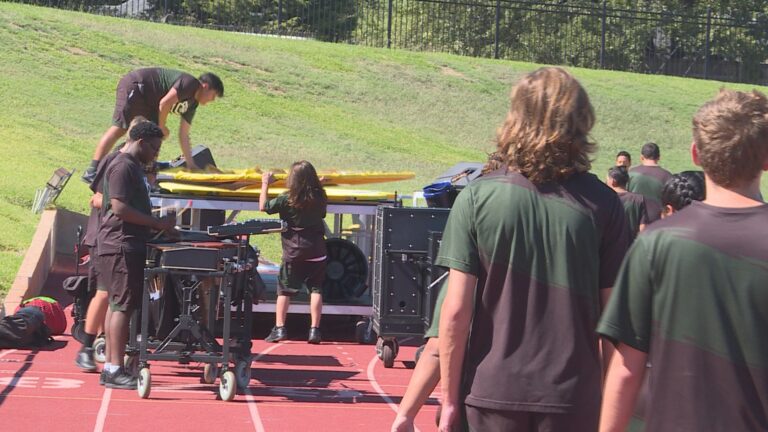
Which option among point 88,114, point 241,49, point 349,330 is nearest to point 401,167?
point 88,114

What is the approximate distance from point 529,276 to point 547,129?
1.46ft

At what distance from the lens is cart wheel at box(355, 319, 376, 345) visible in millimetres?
11375

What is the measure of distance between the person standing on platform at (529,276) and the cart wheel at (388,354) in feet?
20.6

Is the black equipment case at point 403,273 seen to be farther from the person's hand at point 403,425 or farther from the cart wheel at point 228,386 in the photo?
the person's hand at point 403,425

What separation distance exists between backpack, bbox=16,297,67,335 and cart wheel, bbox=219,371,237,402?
10.7 ft

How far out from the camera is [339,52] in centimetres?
3198

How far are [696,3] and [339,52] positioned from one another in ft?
88.7

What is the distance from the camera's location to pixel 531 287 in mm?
3568

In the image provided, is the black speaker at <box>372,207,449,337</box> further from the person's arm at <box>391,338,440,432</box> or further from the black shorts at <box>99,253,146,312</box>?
the person's arm at <box>391,338,440,432</box>

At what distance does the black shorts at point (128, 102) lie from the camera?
1118 cm

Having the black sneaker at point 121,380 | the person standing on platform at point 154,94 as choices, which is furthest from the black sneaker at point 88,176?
the black sneaker at point 121,380

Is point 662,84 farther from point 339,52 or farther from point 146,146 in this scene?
point 146,146

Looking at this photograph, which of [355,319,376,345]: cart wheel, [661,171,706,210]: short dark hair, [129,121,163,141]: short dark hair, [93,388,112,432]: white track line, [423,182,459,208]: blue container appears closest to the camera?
[661,171,706,210]: short dark hair

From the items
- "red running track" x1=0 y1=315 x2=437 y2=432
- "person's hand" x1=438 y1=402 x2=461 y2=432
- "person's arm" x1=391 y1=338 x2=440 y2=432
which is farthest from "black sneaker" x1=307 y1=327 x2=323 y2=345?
"person's hand" x1=438 y1=402 x2=461 y2=432
